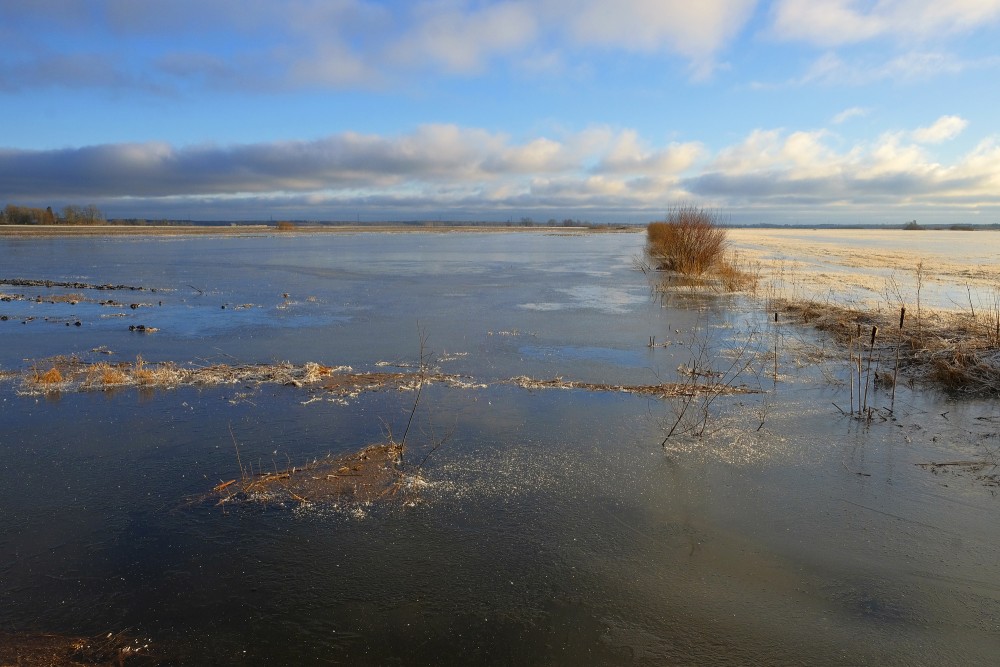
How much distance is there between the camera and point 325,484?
562cm

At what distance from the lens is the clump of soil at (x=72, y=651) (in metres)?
3.49

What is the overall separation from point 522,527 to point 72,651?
297cm

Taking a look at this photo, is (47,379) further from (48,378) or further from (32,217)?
(32,217)

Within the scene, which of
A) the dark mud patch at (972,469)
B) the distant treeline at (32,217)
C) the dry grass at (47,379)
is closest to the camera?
the dark mud patch at (972,469)

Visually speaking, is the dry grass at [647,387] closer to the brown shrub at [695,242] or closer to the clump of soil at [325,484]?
the clump of soil at [325,484]

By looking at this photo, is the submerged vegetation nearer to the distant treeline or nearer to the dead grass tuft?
the dead grass tuft

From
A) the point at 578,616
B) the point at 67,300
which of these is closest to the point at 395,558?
the point at 578,616

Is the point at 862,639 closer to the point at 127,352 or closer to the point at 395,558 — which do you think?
the point at 395,558

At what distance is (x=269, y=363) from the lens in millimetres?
10062

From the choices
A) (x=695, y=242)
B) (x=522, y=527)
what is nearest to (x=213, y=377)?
(x=522, y=527)

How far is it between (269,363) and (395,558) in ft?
20.9

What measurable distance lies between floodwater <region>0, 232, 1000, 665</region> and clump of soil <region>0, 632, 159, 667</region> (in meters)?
0.08

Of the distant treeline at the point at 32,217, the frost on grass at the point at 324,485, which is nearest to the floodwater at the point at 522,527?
the frost on grass at the point at 324,485

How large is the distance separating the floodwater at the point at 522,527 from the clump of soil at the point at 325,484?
19 cm
